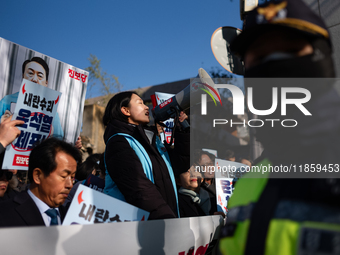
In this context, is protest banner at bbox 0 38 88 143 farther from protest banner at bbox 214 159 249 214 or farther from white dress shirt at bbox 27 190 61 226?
protest banner at bbox 214 159 249 214

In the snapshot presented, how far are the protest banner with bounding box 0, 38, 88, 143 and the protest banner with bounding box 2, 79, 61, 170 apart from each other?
20 centimetres

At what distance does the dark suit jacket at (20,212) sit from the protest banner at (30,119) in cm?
104

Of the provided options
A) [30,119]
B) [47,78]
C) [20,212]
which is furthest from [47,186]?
[47,78]

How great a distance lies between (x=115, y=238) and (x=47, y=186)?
64cm

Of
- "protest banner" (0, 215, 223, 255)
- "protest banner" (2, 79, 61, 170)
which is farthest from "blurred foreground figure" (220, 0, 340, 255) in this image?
"protest banner" (2, 79, 61, 170)

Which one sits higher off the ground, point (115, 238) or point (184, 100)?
point (184, 100)

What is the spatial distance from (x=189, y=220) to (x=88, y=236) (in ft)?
2.23

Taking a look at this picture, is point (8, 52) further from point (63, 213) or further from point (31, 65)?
point (63, 213)

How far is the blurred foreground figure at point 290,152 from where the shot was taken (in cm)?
70

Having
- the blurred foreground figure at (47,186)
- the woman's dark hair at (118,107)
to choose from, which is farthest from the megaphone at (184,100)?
the blurred foreground figure at (47,186)

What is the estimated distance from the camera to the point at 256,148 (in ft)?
14.4

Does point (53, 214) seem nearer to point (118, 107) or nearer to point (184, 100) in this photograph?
point (118, 107)

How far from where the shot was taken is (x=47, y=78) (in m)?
3.38

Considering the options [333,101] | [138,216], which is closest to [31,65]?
[138,216]
